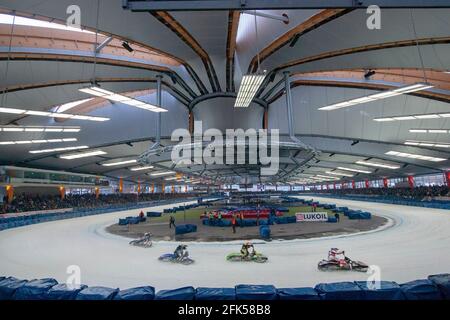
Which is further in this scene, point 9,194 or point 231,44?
point 9,194

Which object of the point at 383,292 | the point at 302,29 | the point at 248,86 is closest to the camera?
the point at 383,292

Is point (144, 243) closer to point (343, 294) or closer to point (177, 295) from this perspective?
point (177, 295)

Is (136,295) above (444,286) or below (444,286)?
below

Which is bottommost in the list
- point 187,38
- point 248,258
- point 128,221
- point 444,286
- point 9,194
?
point 128,221

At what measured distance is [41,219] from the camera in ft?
101

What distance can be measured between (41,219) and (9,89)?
2018 centimetres

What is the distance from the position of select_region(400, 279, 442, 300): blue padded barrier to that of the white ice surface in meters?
2.69

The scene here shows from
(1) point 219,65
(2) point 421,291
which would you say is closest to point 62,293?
(2) point 421,291

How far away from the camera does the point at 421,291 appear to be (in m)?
6.46

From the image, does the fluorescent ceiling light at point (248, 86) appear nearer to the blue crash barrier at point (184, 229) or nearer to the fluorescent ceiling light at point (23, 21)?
the fluorescent ceiling light at point (23, 21)

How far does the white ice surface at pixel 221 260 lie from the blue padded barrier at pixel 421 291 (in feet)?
8.83

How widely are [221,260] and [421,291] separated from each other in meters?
7.88

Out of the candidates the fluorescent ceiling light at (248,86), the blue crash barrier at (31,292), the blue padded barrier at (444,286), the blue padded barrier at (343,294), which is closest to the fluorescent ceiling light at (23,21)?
the fluorescent ceiling light at (248,86)
